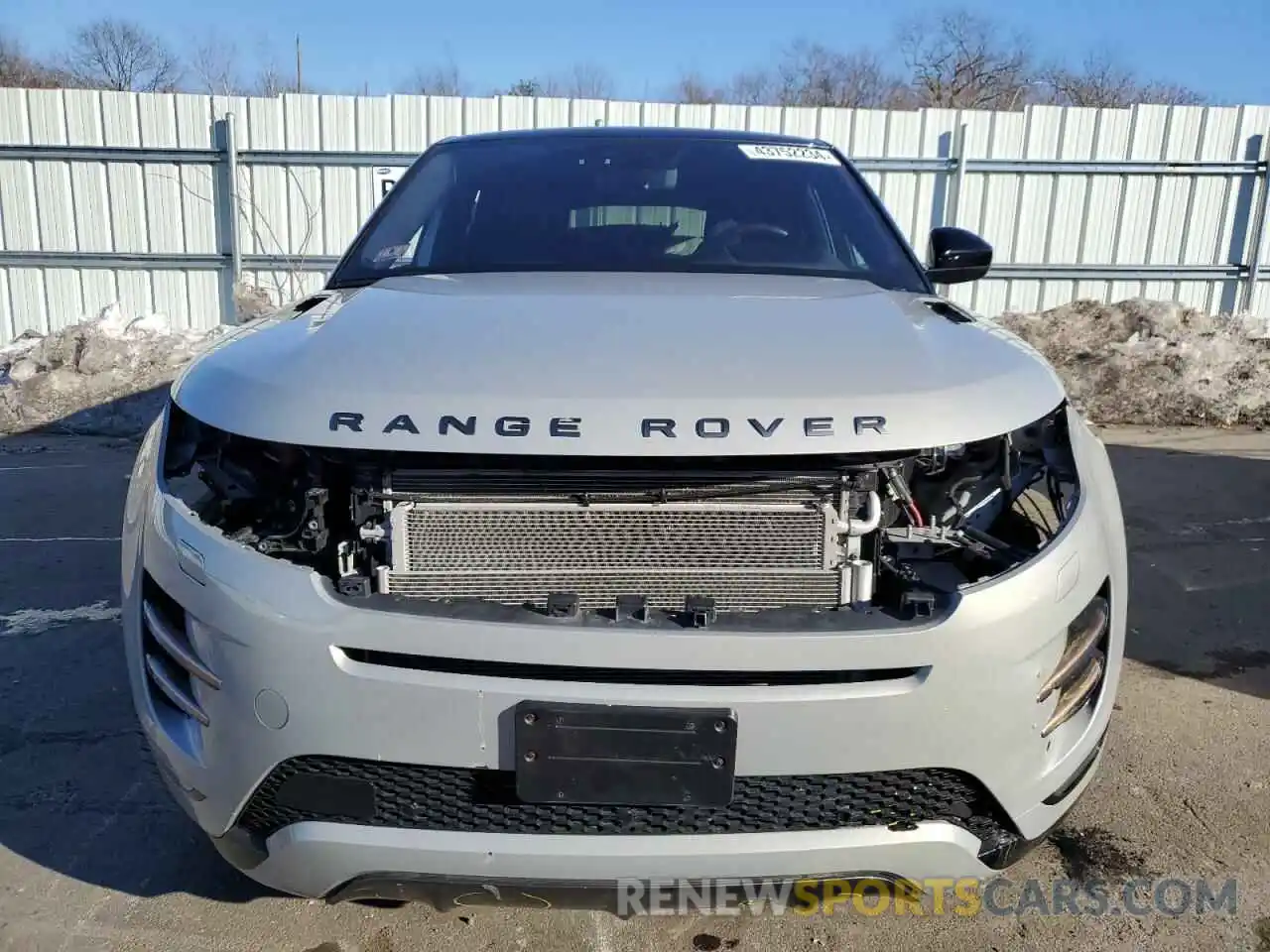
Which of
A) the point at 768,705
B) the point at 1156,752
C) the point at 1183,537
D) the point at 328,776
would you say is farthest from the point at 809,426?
the point at 1183,537

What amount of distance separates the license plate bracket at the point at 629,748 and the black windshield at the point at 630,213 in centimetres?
146

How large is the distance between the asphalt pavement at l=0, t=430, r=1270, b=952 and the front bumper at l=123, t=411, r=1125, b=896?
1.63 ft

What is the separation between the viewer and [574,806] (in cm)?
163

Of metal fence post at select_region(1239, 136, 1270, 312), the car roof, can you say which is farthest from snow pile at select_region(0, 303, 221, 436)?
metal fence post at select_region(1239, 136, 1270, 312)

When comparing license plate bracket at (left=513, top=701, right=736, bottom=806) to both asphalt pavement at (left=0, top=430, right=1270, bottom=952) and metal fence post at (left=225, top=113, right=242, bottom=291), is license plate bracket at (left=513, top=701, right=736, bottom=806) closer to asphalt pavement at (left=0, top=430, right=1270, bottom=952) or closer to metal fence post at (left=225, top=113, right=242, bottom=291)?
asphalt pavement at (left=0, top=430, right=1270, bottom=952)

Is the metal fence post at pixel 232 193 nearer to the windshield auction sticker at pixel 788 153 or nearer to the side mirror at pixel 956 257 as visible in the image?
the windshield auction sticker at pixel 788 153

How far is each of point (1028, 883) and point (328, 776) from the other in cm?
164

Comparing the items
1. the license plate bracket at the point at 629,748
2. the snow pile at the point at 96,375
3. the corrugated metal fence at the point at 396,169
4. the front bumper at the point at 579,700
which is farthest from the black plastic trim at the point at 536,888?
the corrugated metal fence at the point at 396,169

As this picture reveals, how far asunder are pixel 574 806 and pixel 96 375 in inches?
303

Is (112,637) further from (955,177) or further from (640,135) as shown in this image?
(955,177)

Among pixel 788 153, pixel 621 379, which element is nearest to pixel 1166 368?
pixel 788 153

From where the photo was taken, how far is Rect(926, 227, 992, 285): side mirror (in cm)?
318

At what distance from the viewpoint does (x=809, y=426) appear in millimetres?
1614

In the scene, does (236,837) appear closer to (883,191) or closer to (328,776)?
(328,776)
